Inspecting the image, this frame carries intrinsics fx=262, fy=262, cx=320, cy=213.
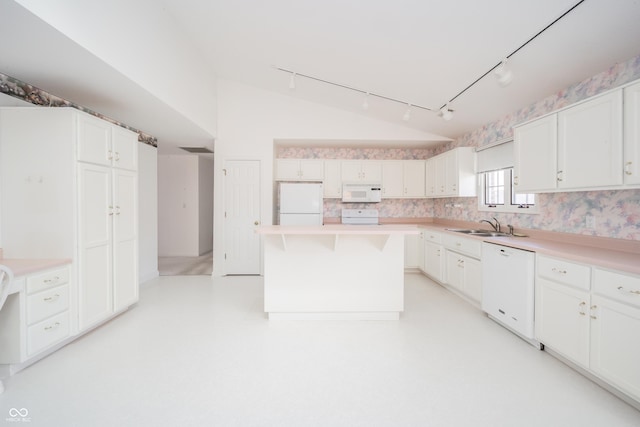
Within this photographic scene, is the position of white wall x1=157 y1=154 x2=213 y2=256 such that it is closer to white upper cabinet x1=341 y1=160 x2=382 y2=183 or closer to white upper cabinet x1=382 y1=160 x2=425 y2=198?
white upper cabinet x1=341 y1=160 x2=382 y2=183

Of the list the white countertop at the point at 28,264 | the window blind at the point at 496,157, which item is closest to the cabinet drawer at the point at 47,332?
the white countertop at the point at 28,264

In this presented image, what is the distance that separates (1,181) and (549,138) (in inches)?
187

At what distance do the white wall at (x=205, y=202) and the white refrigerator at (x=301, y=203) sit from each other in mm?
3074

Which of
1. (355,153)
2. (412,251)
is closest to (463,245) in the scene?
(412,251)

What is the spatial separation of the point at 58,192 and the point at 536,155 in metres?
4.32

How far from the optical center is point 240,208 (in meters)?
4.57

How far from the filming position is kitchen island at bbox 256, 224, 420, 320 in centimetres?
284

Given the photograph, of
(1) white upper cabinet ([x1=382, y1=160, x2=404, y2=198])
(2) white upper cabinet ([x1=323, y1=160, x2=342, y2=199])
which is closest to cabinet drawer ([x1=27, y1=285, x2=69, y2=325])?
(2) white upper cabinet ([x1=323, y1=160, x2=342, y2=199])

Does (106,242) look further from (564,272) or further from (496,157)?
(496,157)

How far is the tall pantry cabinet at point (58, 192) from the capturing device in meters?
2.19

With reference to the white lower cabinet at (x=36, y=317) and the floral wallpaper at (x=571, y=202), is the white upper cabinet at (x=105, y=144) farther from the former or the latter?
the floral wallpaper at (x=571, y=202)

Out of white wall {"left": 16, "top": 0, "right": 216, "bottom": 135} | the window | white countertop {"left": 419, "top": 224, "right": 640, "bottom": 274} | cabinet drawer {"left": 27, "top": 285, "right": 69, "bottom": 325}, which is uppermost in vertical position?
white wall {"left": 16, "top": 0, "right": 216, "bottom": 135}

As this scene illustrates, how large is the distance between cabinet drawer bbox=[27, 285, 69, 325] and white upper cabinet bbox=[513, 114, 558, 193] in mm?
4315

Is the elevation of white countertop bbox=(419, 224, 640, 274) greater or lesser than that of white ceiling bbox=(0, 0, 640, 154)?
lesser
